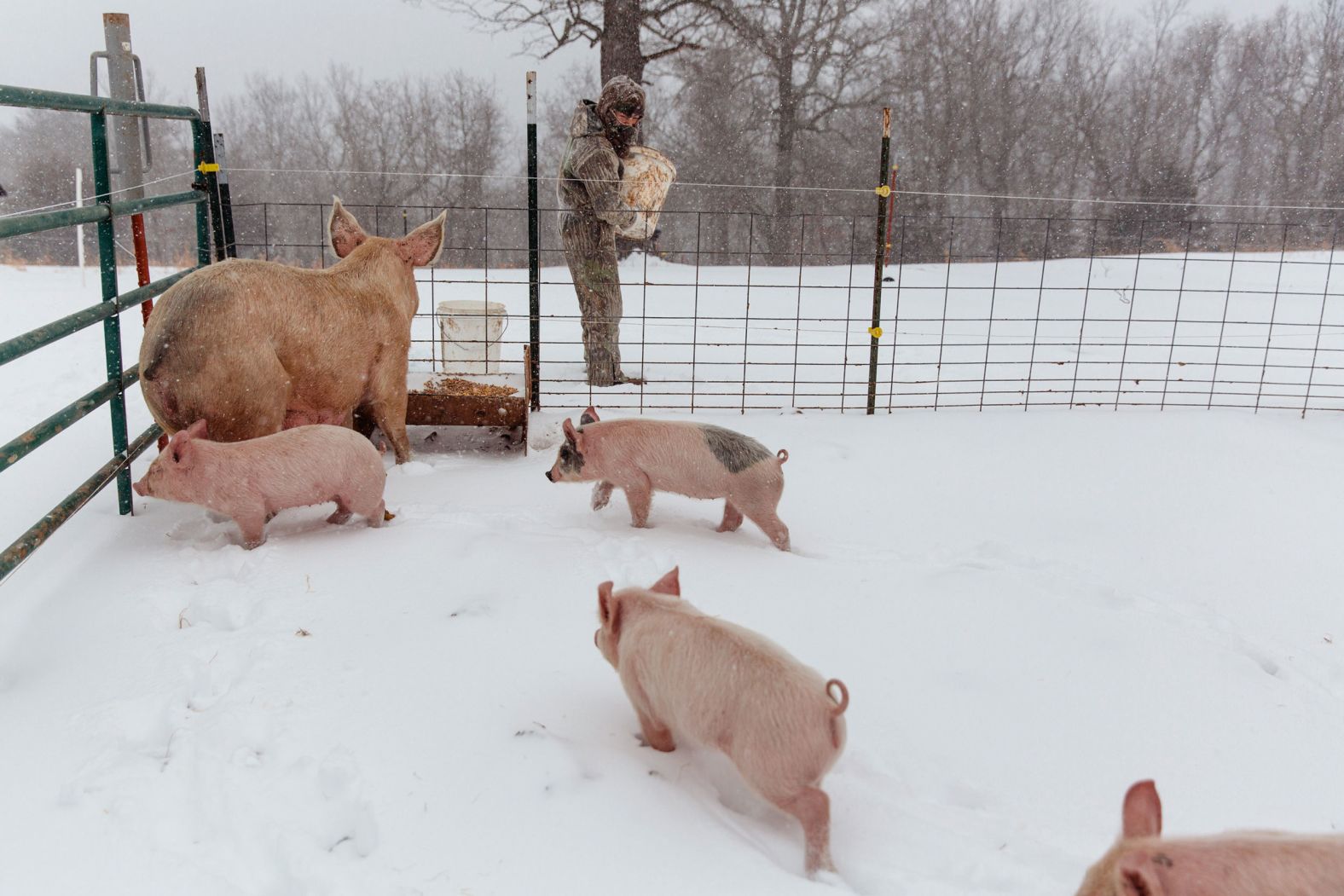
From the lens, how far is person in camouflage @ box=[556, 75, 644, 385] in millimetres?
6410

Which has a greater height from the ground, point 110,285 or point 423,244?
point 423,244

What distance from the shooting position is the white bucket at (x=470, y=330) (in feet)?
21.4

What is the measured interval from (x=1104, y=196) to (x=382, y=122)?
1241 centimetres

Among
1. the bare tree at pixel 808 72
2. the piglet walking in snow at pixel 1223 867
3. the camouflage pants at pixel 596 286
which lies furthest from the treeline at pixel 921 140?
the piglet walking in snow at pixel 1223 867

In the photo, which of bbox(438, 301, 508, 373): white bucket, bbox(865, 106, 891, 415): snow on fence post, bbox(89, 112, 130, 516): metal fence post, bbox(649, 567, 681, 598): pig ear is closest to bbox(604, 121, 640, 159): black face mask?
bbox(438, 301, 508, 373): white bucket

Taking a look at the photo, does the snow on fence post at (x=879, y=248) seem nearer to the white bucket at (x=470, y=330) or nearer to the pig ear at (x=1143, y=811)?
the white bucket at (x=470, y=330)

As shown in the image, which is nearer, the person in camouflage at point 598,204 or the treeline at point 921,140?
the person in camouflage at point 598,204

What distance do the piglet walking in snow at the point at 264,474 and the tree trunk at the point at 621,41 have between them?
28.7ft

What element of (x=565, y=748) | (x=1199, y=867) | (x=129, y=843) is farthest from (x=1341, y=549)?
(x=129, y=843)

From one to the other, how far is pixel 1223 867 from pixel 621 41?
37.8 feet

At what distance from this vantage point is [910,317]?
10.7m

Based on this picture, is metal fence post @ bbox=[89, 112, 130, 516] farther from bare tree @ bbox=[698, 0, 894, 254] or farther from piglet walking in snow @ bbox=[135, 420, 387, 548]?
bare tree @ bbox=[698, 0, 894, 254]

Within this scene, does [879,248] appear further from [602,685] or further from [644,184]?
[602,685]

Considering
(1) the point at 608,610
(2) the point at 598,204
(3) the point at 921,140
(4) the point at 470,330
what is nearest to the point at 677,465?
(1) the point at 608,610
